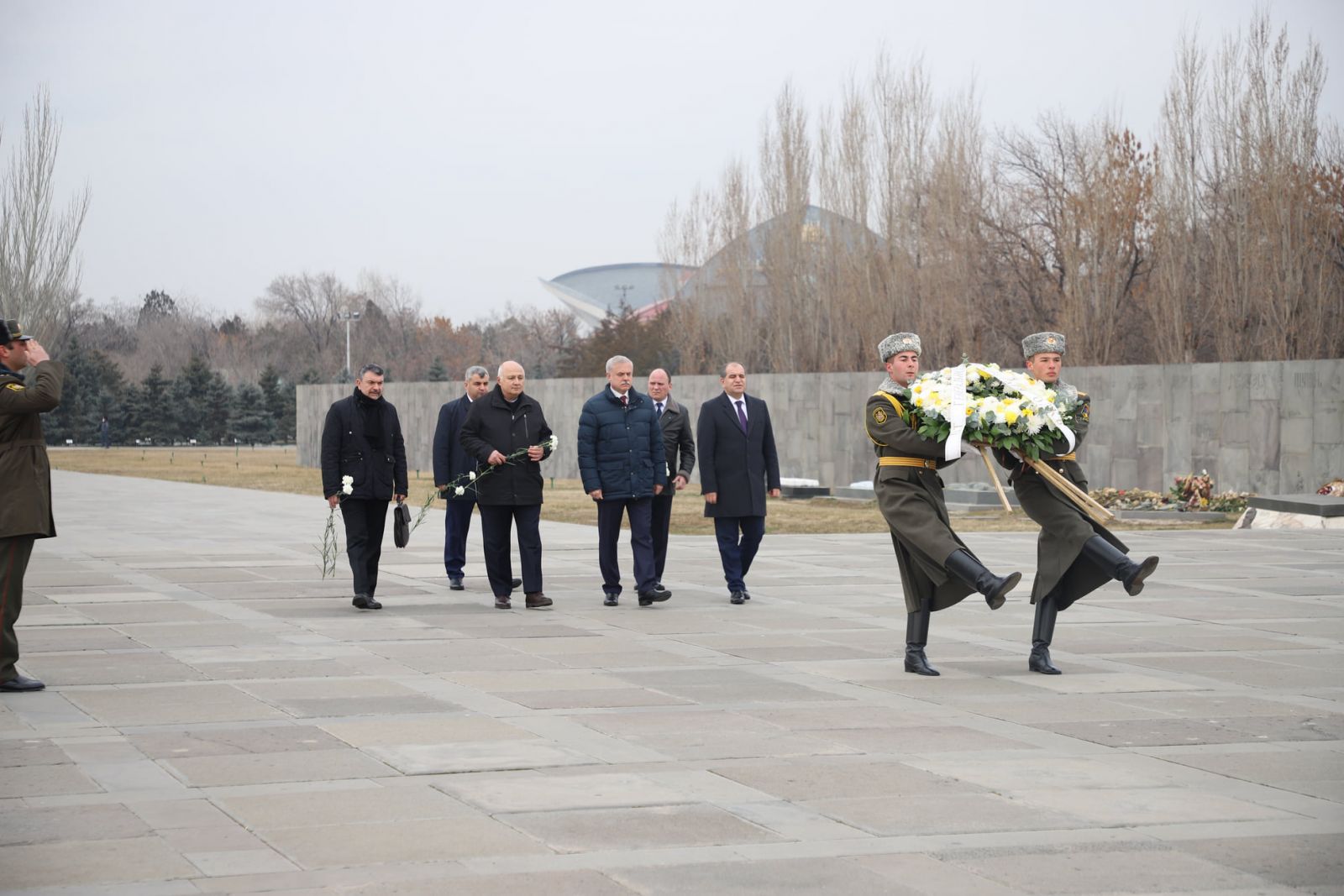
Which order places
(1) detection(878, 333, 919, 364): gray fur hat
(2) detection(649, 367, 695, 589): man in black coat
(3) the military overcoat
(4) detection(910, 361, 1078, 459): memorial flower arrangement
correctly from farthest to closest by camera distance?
1. (2) detection(649, 367, 695, 589): man in black coat
2. (1) detection(878, 333, 919, 364): gray fur hat
3. (4) detection(910, 361, 1078, 459): memorial flower arrangement
4. (3) the military overcoat

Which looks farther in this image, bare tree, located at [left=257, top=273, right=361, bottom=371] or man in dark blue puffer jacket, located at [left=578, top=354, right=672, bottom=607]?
bare tree, located at [left=257, top=273, right=361, bottom=371]

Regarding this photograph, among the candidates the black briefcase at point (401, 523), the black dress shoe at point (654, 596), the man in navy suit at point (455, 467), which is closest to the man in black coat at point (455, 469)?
the man in navy suit at point (455, 467)

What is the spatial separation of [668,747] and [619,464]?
18.3 ft

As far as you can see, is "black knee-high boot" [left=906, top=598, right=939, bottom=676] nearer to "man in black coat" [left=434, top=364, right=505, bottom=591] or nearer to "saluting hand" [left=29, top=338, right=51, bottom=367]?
"saluting hand" [left=29, top=338, right=51, bottom=367]

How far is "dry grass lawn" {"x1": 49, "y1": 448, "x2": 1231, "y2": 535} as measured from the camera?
2208 centimetres

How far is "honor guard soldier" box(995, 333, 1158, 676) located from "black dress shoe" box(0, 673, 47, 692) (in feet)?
16.8

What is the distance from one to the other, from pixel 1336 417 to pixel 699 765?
20293 millimetres

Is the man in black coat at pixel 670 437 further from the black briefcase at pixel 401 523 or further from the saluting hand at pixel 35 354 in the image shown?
the saluting hand at pixel 35 354

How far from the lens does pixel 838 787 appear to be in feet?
19.9

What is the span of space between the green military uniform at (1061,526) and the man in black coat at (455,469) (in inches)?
218

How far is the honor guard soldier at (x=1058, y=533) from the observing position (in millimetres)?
8859

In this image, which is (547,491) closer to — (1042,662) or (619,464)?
(619,464)

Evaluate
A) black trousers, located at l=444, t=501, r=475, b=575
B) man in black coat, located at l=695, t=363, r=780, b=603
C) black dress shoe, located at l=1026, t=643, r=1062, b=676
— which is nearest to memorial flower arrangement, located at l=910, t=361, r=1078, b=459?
black dress shoe, located at l=1026, t=643, r=1062, b=676

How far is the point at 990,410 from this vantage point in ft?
28.3
